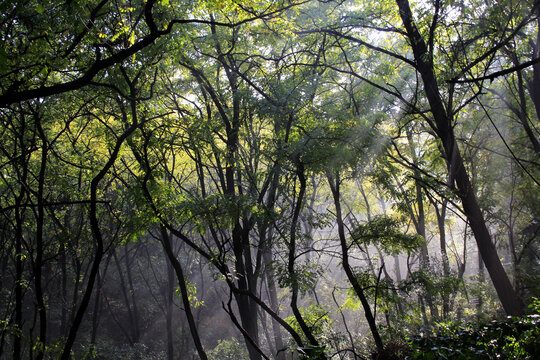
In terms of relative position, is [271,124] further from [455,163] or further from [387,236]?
[455,163]

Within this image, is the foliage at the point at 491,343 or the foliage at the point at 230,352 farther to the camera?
the foliage at the point at 230,352

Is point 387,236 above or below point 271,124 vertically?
below

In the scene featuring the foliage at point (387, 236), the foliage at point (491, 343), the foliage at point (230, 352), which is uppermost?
the foliage at point (387, 236)

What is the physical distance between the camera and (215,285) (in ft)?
72.8

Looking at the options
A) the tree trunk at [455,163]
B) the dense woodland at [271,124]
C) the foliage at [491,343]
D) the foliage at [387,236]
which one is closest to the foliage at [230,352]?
the dense woodland at [271,124]

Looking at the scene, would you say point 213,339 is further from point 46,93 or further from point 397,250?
point 46,93

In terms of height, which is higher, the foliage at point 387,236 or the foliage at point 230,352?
the foliage at point 387,236

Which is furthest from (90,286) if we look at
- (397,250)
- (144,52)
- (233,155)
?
(397,250)

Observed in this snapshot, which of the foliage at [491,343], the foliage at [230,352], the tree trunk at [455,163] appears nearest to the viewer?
the foliage at [491,343]

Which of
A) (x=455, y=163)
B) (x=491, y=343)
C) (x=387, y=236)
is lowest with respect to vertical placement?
(x=491, y=343)

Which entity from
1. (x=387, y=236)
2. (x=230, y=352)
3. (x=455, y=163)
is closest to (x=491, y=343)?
(x=387, y=236)

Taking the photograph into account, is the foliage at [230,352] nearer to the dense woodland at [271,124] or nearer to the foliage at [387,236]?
the dense woodland at [271,124]

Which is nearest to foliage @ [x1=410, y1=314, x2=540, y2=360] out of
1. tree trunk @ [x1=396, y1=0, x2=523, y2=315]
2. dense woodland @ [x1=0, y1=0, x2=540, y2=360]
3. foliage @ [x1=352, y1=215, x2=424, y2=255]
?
dense woodland @ [x1=0, y1=0, x2=540, y2=360]

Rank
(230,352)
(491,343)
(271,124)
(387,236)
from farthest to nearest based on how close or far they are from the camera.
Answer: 1. (230,352)
2. (271,124)
3. (387,236)
4. (491,343)
